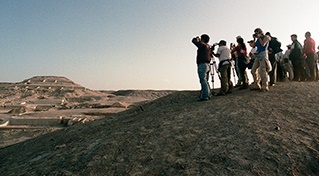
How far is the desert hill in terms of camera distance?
10.8ft

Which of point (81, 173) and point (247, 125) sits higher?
point (247, 125)

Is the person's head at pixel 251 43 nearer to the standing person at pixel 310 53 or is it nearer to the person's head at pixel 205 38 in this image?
the person's head at pixel 205 38

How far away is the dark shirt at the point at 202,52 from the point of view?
6723 millimetres

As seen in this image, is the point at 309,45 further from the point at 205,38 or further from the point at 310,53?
the point at 205,38

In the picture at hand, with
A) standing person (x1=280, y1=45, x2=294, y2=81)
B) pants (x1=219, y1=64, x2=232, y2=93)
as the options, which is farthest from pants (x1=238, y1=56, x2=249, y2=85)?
standing person (x1=280, y1=45, x2=294, y2=81)

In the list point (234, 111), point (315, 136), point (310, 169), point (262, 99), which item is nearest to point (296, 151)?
point (310, 169)

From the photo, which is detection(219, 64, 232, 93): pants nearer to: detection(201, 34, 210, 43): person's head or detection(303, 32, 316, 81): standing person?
detection(201, 34, 210, 43): person's head

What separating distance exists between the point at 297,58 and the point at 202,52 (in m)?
4.67

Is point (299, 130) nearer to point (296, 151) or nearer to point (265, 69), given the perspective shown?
point (296, 151)

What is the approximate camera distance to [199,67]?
22.2 feet

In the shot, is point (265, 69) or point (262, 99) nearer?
point (262, 99)

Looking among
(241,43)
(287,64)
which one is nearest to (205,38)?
(241,43)

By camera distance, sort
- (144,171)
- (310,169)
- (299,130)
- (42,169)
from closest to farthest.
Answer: (310,169) → (144,171) → (42,169) → (299,130)

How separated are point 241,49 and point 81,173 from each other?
598 centimetres
